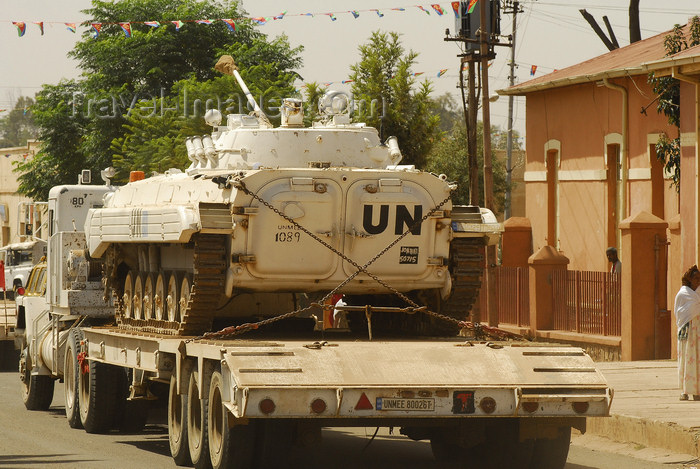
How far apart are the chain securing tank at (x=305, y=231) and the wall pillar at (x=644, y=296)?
7182 mm

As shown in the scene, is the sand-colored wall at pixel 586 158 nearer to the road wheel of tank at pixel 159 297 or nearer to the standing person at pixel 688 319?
the standing person at pixel 688 319

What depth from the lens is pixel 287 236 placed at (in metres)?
12.7

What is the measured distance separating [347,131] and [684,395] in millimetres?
4673

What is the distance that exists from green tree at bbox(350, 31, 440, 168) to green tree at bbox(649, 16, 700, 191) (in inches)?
554

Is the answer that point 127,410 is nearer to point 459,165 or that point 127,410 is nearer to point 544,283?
point 544,283

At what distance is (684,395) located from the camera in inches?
614

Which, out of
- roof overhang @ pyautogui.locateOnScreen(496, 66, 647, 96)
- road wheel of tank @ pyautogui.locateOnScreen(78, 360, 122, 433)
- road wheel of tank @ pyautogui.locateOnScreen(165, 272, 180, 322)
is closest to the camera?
road wheel of tank @ pyautogui.locateOnScreen(165, 272, 180, 322)

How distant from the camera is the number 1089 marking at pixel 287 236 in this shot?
500 inches

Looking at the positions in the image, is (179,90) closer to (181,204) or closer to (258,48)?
(258,48)

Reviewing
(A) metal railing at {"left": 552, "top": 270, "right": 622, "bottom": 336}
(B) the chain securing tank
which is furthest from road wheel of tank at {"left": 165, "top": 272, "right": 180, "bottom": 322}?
(A) metal railing at {"left": 552, "top": 270, "right": 622, "bottom": 336}

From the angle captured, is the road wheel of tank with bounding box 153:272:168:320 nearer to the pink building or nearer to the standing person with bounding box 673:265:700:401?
the standing person with bounding box 673:265:700:401

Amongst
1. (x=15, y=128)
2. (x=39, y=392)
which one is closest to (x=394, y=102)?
(x=39, y=392)

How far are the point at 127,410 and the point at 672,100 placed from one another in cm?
1203

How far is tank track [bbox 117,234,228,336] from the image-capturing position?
1259 centimetres
